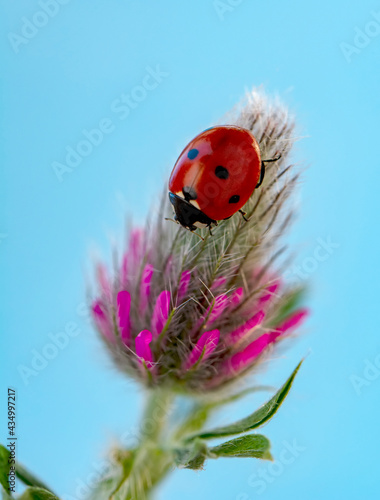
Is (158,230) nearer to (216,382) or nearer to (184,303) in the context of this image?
(184,303)

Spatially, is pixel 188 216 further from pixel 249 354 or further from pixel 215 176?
pixel 249 354

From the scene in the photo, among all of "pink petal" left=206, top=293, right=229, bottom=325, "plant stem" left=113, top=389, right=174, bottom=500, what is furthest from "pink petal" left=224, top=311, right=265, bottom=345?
"plant stem" left=113, top=389, right=174, bottom=500

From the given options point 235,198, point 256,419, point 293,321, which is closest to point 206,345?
point 256,419

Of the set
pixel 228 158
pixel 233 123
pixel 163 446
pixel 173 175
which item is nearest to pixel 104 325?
pixel 163 446

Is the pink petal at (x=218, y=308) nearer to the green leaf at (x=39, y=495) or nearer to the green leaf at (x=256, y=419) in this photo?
the green leaf at (x=256, y=419)

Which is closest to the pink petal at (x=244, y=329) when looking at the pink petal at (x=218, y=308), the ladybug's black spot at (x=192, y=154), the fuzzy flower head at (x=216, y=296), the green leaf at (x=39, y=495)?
the fuzzy flower head at (x=216, y=296)

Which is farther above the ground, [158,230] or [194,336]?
[158,230]
